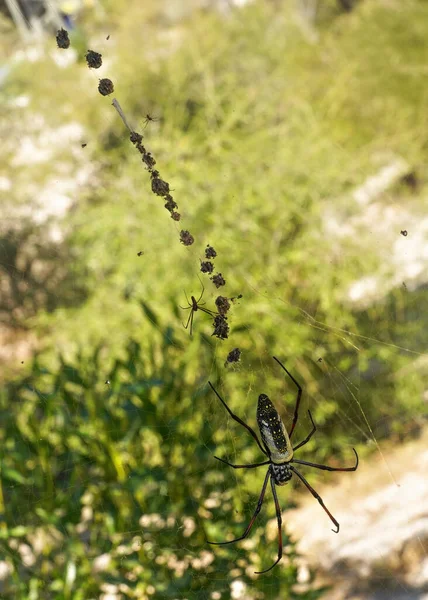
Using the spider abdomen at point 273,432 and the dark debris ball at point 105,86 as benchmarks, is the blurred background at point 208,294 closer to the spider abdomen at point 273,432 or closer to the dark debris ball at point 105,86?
the spider abdomen at point 273,432

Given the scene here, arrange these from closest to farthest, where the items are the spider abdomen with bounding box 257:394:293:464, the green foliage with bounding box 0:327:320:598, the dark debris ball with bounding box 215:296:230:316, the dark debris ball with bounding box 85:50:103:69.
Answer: the dark debris ball with bounding box 85:50:103:69 → the dark debris ball with bounding box 215:296:230:316 → the spider abdomen with bounding box 257:394:293:464 → the green foliage with bounding box 0:327:320:598

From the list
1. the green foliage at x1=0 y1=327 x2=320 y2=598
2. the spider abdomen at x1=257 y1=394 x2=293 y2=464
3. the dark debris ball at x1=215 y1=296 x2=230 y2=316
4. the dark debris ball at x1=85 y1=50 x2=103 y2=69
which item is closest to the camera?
the dark debris ball at x1=85 y1=50 x2=103 y2=69

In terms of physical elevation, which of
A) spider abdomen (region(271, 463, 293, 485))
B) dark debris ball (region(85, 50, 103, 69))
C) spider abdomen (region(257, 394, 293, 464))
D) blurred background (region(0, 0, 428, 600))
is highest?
blurred background (region(0, 0, 428, 600))

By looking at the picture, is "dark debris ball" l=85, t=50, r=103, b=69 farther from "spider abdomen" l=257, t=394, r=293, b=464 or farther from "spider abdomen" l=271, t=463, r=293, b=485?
"spider abdomen" l=271, t=463, r=293, b=485

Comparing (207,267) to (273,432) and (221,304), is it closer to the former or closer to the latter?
(221,304)

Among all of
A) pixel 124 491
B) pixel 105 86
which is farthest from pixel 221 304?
pixel 124 491

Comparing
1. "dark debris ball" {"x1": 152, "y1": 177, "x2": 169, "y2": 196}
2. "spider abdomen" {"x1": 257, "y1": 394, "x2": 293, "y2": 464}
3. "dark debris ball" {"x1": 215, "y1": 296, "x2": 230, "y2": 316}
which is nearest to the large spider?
"spider abdomen" {"x1": 257, "y1": 394, "x2": 293, "y2": 464}

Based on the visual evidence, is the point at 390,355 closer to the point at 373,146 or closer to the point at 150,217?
the point at 150,217
